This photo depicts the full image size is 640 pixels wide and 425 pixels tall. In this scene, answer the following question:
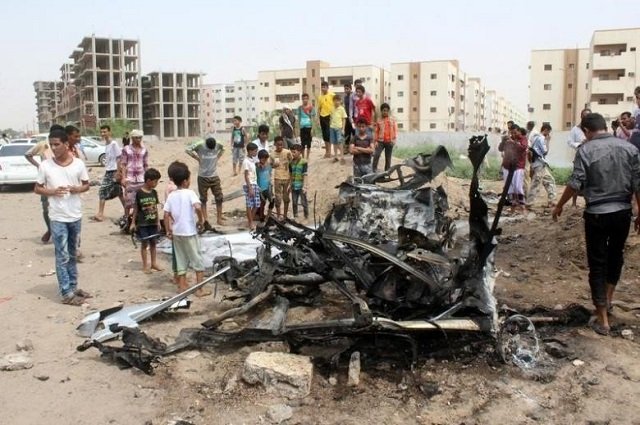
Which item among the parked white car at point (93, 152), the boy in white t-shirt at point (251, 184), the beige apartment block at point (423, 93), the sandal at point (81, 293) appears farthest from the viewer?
the beige apartment block at point (423, 93)

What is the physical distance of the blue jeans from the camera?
5992 millimetres

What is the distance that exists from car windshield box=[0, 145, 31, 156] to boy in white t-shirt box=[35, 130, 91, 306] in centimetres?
1356

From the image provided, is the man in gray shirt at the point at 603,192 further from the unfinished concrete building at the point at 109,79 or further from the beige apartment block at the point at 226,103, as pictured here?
the beige apartment block at the point at 226,103

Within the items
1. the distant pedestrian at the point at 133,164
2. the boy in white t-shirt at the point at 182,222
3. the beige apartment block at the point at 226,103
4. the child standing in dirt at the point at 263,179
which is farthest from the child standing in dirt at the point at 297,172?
the beige apartment block at the point at 226,103

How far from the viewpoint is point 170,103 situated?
332 feet

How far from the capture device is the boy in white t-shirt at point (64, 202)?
5.98 metres

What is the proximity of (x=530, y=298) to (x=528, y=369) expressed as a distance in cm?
199

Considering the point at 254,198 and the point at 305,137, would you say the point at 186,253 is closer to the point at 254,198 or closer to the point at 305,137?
the point at 254,198

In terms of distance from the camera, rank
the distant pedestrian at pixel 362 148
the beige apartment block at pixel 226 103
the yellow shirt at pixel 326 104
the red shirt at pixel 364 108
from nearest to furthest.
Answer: the distant pedestrian at pixel 362 148 → the red shirt at pixel 364 108 → the yellow shirt at pixel 326 104 → the beige apartment block at pixel 226 103

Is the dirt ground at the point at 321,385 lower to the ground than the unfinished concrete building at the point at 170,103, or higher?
lower

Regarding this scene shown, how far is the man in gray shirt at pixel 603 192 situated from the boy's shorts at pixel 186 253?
390 centimetres

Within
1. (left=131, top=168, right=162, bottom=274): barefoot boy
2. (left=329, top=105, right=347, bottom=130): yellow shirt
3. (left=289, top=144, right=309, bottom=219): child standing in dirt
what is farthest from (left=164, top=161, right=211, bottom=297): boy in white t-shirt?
(left=329, top=105, right=347, bottom=130): yellow shirt

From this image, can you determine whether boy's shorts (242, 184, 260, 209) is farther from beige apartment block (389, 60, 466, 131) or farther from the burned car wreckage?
beige apartment block (389, 60, 466, 131)

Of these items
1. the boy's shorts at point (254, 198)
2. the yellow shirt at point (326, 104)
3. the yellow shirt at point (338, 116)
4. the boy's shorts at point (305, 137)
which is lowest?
the boy's shorts at point (254, 198)
